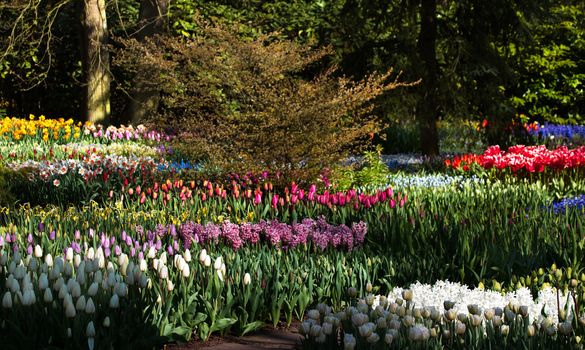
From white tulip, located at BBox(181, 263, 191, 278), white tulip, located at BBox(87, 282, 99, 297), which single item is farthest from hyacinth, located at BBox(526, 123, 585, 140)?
white tulip, located at BBox(87, 282, 99, 297)

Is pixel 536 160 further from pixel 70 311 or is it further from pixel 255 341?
pixel 70 311

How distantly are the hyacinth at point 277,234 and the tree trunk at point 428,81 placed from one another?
22.4 ft

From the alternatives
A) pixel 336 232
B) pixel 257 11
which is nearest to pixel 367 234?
pixel 336 232

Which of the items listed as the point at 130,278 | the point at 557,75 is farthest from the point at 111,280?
the point at 557,75

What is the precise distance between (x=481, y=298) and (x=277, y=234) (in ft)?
6.94

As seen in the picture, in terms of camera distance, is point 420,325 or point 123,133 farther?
point 123,133

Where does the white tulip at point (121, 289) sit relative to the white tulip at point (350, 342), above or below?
above

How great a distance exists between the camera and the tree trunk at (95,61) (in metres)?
16.2

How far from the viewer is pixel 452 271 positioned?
5758 mm

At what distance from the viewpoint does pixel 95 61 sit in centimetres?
1647

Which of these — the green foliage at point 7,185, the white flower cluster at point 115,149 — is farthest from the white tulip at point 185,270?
the white flower cluster at point 115,149

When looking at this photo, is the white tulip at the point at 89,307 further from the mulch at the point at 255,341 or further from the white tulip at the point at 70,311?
the mulch at the point at 255,341

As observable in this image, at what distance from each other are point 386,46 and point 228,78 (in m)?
5.26

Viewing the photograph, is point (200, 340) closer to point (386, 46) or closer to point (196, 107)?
point (196, 107)
